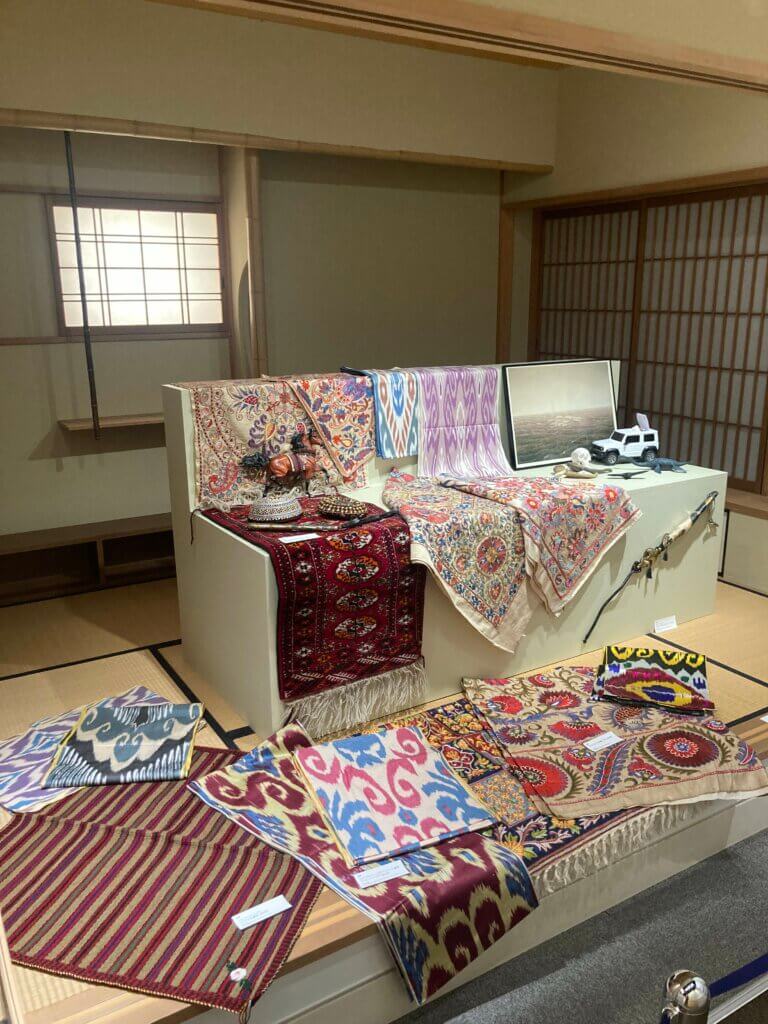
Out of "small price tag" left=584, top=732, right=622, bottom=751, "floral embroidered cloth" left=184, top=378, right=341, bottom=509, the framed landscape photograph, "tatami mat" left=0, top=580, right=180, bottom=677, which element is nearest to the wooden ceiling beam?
"floral embroidered cloth" left=184, top=378, right=341, bottom=509

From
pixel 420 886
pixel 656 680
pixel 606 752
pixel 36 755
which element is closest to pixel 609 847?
pixel 606 752

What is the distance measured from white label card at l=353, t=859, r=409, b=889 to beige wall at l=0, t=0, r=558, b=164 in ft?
11.8

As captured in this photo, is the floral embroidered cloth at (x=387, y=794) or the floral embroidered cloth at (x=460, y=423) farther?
the floral embroidered cloth at (x=460, y=423)

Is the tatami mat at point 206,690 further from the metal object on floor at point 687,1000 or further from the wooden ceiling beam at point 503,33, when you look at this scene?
the wooden ceiling beam at point 503,33

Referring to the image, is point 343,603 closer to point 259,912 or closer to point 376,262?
point 259,912

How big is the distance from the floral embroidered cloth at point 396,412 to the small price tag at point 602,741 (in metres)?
1.43

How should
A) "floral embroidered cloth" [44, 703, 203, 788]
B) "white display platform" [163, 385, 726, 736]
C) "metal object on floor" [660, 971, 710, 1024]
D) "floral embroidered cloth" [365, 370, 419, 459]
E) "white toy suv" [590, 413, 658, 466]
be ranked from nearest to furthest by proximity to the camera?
"metal object on floor" [660, 971, 710, 1024], "floral embroidered cloth" [44, 703, 203, 788], "white display platform" [163, 385, 726, 736], "floral embroidered cloth" [365, 370, 419, 459], "white toy suv" [590, 413, 658, 466]

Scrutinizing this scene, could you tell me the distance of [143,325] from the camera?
4.71 meters

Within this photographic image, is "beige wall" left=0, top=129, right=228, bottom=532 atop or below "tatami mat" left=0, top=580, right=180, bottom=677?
atop

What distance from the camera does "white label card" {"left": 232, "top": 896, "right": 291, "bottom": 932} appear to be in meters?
1.95

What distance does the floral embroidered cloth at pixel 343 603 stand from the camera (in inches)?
107

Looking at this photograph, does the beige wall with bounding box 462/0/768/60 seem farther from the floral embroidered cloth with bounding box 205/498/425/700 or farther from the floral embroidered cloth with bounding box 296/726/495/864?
the floral embroidered cloth with bounding box 296/726/495/864

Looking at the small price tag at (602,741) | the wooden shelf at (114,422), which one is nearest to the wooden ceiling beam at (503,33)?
the small price tag at (602,741)

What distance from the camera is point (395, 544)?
2902mm
